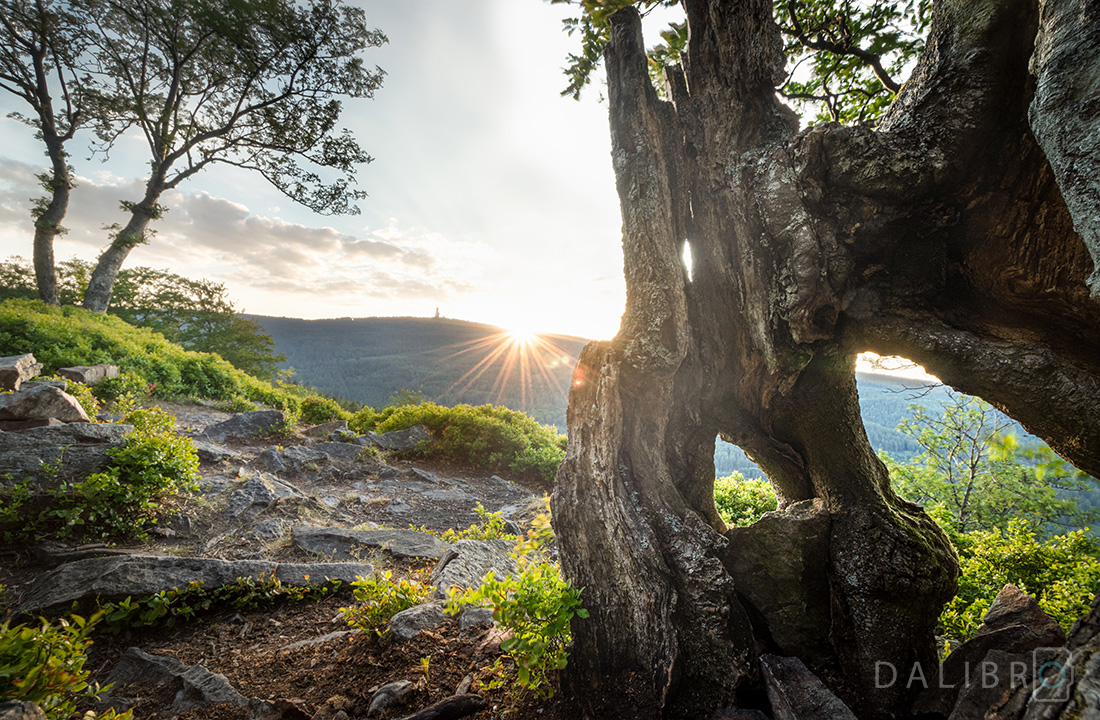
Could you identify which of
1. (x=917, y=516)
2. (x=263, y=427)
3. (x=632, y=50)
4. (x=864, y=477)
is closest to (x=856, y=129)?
(x=632, y=50)

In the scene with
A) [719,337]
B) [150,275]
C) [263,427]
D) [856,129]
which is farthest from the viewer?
[150,275]

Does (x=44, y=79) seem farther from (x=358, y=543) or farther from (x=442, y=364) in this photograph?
(x=442, y=364)

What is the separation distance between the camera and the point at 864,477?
3.14 metres

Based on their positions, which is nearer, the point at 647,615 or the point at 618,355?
the point at 647,615

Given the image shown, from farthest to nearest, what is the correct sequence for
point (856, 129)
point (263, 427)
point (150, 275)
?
point (150, 275)
point (263, 427)
point (856, 129)

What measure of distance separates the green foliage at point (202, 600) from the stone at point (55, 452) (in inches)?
84.7

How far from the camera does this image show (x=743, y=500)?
8.26 m

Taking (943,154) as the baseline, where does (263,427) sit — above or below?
below

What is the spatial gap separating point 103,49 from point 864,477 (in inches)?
976

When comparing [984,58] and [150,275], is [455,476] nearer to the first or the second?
[984,58]

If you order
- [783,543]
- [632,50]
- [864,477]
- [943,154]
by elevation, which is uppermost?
[632,50]

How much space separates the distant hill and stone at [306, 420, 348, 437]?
24330 mm

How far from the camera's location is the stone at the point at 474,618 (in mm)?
3404

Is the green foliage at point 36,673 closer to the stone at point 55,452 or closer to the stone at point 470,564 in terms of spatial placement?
the stone at point 470,564
